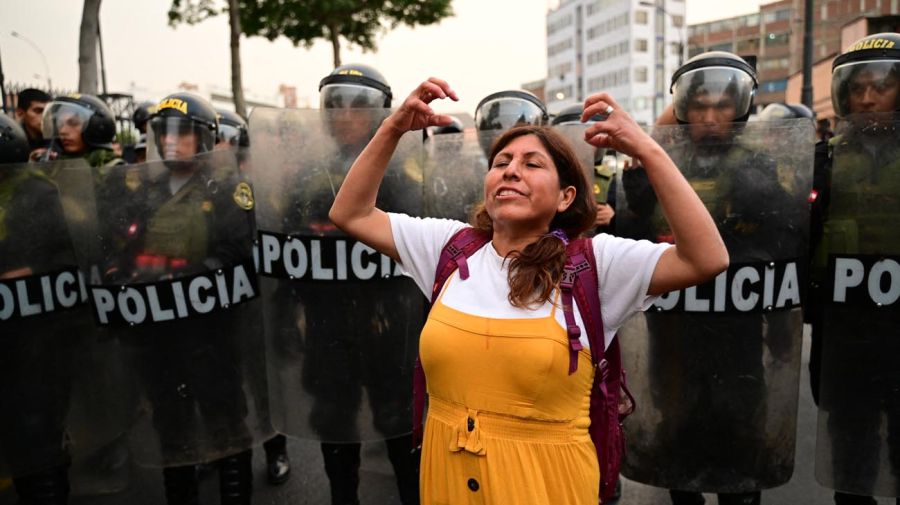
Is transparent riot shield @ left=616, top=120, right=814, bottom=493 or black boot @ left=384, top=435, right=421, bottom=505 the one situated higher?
transparent riot shield @ left=616, top=120, right=814, bottom=493

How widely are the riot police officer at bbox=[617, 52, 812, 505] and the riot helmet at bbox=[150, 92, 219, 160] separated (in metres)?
2.00

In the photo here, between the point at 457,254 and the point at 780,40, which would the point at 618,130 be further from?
the point at 780,40

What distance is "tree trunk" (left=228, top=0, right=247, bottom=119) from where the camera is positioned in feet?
43.5

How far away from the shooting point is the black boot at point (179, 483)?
3.08m

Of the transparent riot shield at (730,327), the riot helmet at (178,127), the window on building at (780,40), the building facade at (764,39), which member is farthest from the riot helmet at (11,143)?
the window on building at (780,40)

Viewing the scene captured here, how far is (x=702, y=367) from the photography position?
→ 255cm

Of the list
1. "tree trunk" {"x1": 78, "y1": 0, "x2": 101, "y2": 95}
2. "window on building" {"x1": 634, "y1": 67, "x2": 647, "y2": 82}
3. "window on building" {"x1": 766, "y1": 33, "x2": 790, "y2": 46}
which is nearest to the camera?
"tree trunk" {"x1": 78, "y1": 0, "x2": 101, "y2": 95}

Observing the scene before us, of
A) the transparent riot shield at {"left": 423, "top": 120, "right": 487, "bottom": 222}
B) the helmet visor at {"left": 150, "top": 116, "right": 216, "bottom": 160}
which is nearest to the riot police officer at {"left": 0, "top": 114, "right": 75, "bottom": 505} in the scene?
the helmet visor at {"left": 150, "top": 116, "right": 216, "bottom": 160}

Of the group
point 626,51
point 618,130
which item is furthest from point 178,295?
point 626,51

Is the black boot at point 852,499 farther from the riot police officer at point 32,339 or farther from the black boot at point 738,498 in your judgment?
the riot police officer at point 32,339

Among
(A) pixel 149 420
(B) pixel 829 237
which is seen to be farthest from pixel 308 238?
(B) pixel 829 237

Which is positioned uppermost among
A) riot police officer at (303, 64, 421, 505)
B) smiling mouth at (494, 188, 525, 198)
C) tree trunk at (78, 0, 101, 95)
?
tree trunk at (78, 0, 101, 95)

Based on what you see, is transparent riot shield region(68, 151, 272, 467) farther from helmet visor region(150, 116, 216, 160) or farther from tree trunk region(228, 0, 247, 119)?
tree trunk region(228, 0, 247, 119)

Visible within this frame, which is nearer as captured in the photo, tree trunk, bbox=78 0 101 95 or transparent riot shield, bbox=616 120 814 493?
transparent riot shield, bbox=616 120 814 493
